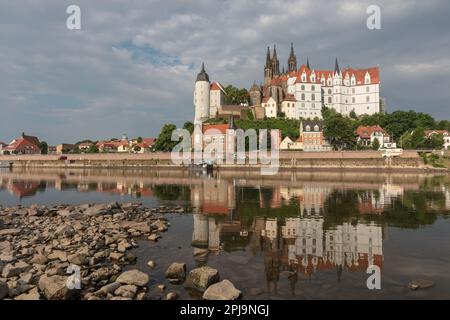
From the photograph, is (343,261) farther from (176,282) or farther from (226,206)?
(226,206)

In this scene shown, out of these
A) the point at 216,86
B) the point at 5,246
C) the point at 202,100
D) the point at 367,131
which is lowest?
the point at 5,246

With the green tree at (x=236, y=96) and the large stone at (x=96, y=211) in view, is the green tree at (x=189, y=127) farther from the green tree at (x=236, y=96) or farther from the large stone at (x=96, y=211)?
the large stone at (x=96, y=211)

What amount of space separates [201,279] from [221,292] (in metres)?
1.23

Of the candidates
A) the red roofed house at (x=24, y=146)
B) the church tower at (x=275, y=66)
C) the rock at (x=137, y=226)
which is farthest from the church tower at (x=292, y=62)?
the rock at (x=137, y=226)

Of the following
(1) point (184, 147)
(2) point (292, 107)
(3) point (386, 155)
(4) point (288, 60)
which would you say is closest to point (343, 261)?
(3) point (386, 155)

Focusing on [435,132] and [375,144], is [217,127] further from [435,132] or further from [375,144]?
[435,132]

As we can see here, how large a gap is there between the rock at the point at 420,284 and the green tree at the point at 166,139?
9443cm

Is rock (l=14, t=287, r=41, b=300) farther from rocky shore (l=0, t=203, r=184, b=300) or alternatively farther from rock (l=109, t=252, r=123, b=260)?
rock (l=109, t=252, r=123, b=260)

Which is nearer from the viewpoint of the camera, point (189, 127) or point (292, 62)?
point (189, 127)

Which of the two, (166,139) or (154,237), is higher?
(166,139)

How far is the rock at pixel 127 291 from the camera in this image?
11.3 metres

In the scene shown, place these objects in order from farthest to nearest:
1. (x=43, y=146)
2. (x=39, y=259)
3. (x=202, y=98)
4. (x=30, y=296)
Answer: (x=43, y=146) < (x=202, y=98) < (x=39, y=259) < (x=30, y=296)

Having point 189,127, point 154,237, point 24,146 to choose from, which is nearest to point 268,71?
point 189,127

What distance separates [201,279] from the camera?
12359 mm
